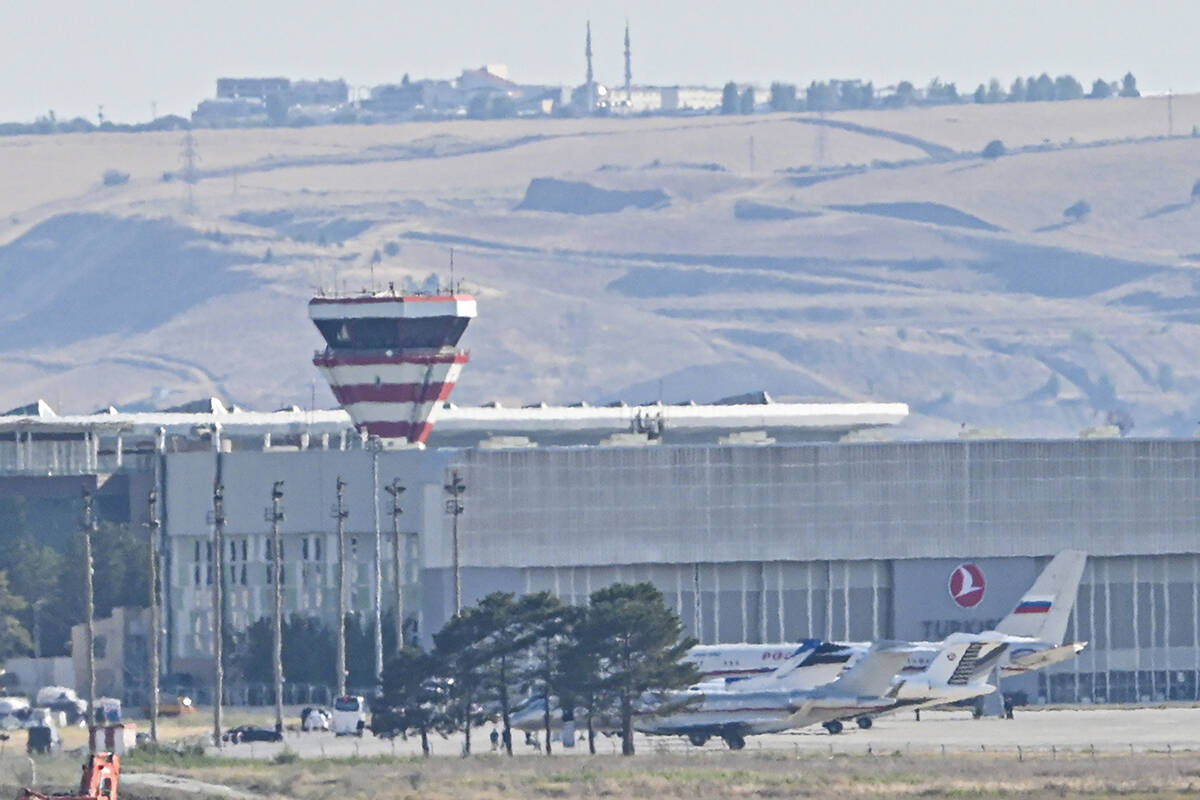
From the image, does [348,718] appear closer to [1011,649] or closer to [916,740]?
[916,740]

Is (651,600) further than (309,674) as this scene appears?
No

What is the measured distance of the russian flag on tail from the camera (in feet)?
551

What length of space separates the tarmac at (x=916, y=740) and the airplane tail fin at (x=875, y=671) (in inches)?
73.6

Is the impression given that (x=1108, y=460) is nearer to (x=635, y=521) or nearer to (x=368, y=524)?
(x=635, y=521)

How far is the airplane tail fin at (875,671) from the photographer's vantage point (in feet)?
458

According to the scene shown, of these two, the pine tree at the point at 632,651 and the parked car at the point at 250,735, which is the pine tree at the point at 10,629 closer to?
the parked car at the point at 250,735

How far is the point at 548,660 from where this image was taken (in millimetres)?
137500

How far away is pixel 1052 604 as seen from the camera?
168m

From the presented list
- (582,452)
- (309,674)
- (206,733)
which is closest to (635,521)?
(582,452)

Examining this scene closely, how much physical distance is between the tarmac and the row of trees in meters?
1.37

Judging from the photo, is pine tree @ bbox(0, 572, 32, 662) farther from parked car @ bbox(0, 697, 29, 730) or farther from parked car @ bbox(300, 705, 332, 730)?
parked car @ bbox(300, 705, 332, 730)

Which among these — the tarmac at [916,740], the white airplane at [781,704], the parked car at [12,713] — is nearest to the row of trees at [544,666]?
the tarmac at [916,740]

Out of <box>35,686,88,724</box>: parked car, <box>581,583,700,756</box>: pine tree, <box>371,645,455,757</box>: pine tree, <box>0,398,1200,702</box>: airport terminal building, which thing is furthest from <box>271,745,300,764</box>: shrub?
<box>0,398,1200,702</box>: airport terminal building

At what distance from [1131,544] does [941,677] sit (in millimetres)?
42372
